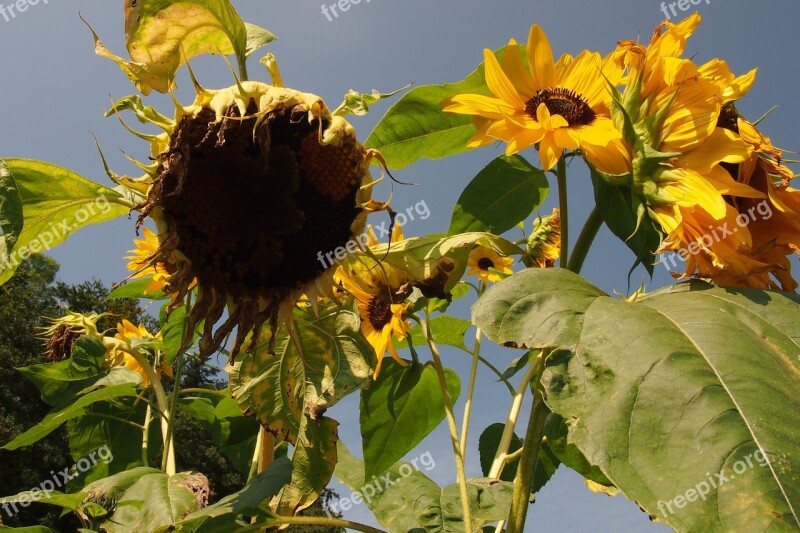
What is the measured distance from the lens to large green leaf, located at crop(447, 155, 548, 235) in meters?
1.36

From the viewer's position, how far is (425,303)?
1.48m

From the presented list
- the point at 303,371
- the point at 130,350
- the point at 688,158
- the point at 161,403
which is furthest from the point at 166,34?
the point at 130,350

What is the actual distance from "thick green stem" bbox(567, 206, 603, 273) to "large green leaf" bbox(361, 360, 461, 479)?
0.51m

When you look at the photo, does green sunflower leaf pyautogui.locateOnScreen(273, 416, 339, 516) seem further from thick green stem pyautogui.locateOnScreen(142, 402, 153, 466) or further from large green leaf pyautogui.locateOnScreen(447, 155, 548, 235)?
thick green stem pyautogui.locateOnScreen(142, 402, 153, 466)

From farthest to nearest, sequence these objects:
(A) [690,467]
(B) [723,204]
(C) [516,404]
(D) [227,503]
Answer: (C) [516,404] < (D) [227,503] < (B) [723,204] < (A) [690,467]

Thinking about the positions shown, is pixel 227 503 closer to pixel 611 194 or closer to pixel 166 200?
pixel 166 200

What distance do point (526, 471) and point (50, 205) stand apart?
3.00 ft

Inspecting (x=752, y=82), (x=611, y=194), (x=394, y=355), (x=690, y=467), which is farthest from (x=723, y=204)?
(x=394, y=355)

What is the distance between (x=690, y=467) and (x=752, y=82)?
2.69 feet

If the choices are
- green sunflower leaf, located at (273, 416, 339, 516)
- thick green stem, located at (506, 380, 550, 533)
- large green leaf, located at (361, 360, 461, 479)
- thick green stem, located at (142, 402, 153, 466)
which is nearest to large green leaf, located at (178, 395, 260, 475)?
thick green stem, located at (142, 402, 153, 466)

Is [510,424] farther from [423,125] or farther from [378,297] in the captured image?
[423,125]

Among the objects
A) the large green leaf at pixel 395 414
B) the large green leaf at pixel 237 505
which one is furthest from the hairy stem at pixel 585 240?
the large green leaf at pixel 237 505

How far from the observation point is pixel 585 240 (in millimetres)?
1189

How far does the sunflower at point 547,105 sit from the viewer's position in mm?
1120
